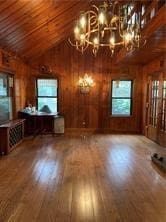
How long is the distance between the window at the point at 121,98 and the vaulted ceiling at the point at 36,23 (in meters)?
2.77

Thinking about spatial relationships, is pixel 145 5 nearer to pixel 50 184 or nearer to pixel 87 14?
pixel 87 14

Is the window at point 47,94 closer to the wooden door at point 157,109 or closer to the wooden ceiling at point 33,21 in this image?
the wooden ceiling at point 33,21

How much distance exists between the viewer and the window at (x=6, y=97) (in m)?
5.85

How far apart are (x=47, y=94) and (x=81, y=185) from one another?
5.29 meters

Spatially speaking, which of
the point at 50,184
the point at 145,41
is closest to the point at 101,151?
the point at 50,184

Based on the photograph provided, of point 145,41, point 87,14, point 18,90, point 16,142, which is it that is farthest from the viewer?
point 18,90

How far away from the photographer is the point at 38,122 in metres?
7.50

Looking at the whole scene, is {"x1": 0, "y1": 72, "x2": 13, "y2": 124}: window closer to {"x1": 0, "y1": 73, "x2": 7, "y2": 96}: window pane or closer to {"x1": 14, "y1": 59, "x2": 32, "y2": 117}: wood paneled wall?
{"x1": 0, "y1": 73, "x2": 7, "y2": 96}: window pane

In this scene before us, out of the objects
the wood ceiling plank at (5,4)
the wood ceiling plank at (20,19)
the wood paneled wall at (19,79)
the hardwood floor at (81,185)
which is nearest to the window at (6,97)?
the wood paneled wall at (19,79)

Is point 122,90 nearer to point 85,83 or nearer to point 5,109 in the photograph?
point 85,83

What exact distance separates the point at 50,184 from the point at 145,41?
11.0 ft

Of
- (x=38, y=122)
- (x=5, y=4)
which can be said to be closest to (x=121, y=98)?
(x=38, y=122)

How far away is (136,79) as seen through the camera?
27.2 ft

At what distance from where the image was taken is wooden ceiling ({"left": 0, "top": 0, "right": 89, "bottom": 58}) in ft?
13.5
